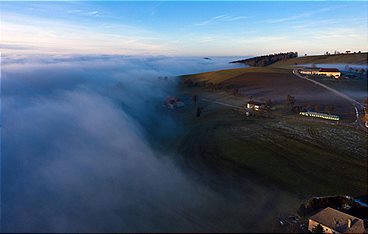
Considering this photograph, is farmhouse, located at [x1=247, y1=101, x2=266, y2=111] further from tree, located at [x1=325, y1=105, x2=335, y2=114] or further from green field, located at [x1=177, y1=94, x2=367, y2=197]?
tree, located at [x1=325, y1=105, x2=335, y2=114]

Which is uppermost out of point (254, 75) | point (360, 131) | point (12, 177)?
point (254, 75)

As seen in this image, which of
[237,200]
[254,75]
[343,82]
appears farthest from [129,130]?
[254,75]

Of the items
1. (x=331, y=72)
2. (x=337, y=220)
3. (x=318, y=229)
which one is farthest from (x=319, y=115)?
(x=318, y=229)

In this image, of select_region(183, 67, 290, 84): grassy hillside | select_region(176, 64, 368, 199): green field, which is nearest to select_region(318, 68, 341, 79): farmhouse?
select_region(176, 64, 368, 199): green field

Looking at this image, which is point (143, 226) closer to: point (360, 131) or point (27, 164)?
point (27, 164)

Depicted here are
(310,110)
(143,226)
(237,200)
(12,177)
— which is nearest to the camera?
(143,226)

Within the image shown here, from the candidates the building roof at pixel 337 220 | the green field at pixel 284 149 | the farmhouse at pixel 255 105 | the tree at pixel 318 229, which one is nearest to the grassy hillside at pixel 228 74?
the farmhouse at pixel 255 105
